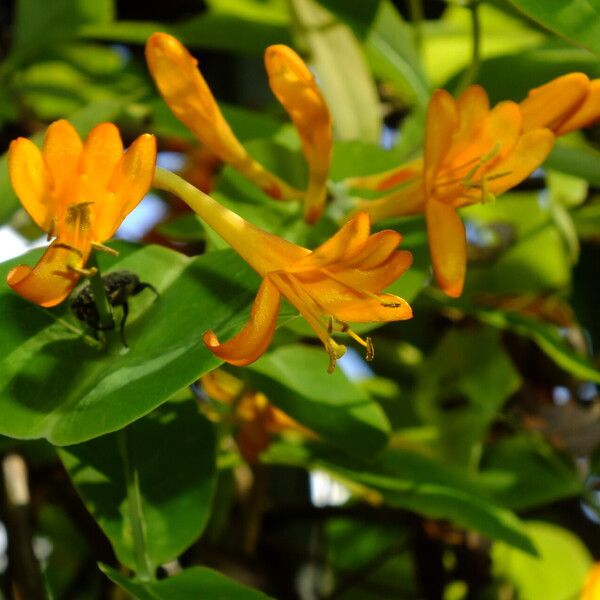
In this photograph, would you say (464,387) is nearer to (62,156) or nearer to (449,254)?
(449,254)

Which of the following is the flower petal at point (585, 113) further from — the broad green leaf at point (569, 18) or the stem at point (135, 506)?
the stem at point (135, 506)

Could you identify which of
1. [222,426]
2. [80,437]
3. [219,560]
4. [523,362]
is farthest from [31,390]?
[523,362]

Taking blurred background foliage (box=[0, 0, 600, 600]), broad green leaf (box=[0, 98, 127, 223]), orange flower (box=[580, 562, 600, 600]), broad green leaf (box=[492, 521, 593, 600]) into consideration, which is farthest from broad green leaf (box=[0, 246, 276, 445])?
broad green leaf (box=[492, 521, 593, 600])

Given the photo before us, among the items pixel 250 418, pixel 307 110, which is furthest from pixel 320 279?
pixel 250 418

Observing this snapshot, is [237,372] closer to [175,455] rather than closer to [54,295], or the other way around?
[175,455]

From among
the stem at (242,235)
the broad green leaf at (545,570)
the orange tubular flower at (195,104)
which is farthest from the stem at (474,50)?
the broad green leaf at (545,570)

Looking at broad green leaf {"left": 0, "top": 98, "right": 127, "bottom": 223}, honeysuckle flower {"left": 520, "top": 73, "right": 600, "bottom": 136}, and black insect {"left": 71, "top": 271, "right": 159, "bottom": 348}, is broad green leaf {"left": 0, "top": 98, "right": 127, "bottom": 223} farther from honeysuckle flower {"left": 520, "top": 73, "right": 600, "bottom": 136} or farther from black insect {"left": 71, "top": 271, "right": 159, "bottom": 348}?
honeysuckle flower {"left": 520, "top": 73, "right": 600, "bottom": 136}
